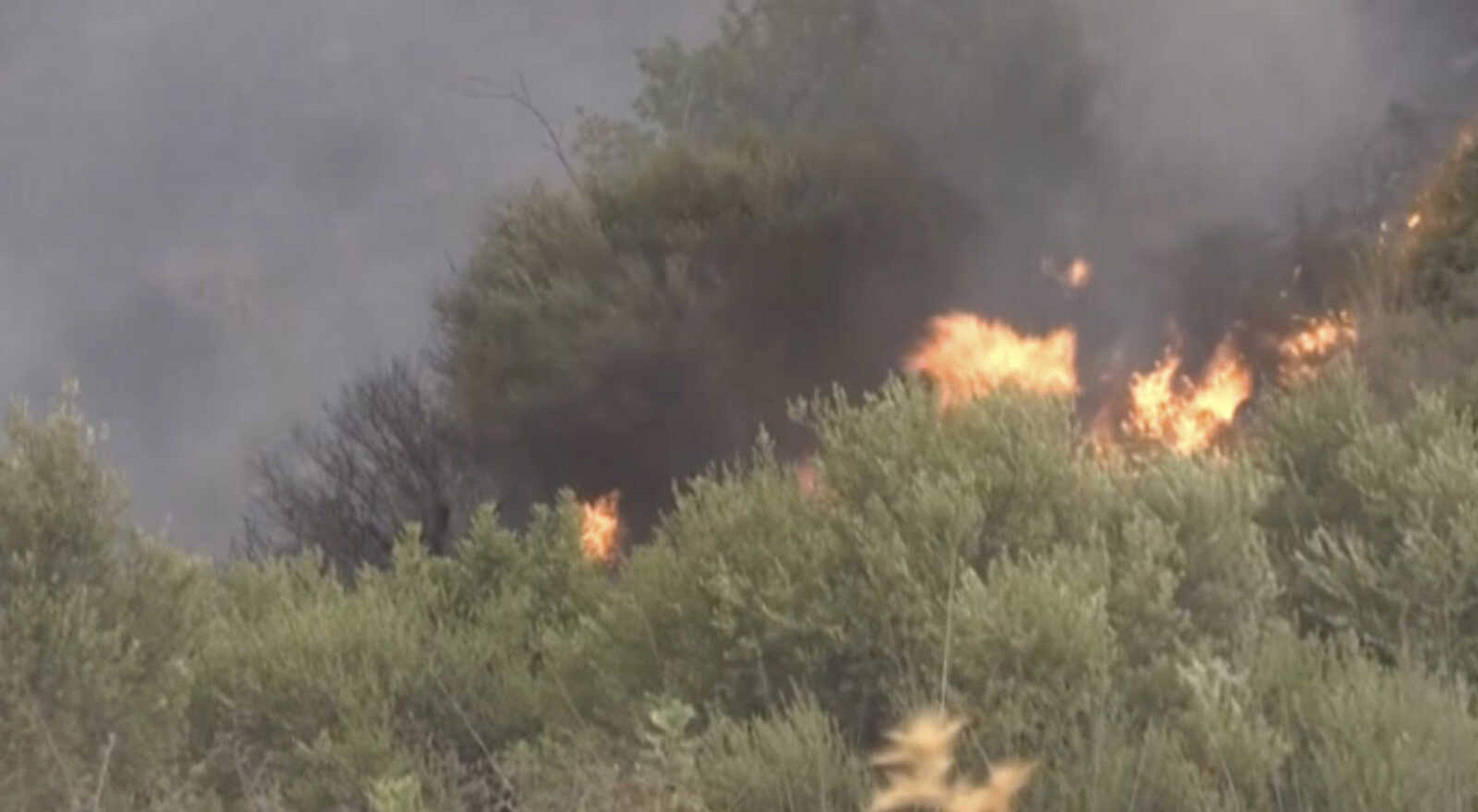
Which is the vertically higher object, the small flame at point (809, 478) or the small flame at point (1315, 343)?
the small flame at point (1315, 343)

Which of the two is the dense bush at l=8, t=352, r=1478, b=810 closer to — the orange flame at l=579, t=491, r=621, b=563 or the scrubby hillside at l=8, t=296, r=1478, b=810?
the scrubby hillside at l=8, t=296, r=1478, b=810

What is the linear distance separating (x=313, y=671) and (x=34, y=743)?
12.5 feet

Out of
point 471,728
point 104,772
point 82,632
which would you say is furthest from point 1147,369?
point 104,772

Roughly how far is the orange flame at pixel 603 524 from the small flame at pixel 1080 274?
5481mm

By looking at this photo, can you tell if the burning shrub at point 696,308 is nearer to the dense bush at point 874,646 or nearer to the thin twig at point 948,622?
the dense bush at point 874,646

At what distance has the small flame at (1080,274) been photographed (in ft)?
81.3

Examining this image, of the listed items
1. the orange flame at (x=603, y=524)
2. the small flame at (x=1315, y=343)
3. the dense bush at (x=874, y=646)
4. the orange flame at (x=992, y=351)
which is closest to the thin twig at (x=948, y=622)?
the dense bush at (x=874, y=646)

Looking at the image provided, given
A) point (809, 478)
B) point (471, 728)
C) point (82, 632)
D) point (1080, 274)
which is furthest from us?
point (1080, 274)

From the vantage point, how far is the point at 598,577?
1666cm

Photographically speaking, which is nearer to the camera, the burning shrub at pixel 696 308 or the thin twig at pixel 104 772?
the thin twig at pixel 104 772

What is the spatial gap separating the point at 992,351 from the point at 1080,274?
1.43 meters

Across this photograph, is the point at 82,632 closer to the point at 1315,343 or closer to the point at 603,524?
the point at 603,524

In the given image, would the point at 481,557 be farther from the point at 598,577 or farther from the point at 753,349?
the point at 753,349

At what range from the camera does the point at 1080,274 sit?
24.8 meters
